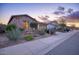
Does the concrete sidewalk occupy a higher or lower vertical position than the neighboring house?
lower

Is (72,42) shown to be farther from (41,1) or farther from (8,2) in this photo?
(8,2)

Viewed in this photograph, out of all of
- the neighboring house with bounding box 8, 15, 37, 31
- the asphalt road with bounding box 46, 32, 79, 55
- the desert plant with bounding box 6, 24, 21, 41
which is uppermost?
the neighboring house with bounding box 8, 15, 37, 31

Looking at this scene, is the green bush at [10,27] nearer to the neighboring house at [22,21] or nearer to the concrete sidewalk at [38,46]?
the neighboring house at [22,21]

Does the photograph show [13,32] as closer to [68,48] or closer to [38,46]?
[38,46]

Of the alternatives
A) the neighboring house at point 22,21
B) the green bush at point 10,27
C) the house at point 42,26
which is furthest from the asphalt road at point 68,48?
the green bush at point 10,27

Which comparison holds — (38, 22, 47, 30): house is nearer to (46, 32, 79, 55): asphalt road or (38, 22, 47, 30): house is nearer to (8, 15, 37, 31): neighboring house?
(8, 15, 37, 31): neighboring house

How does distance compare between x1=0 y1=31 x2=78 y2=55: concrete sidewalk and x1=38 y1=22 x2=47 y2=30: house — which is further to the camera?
x1=38 y1=22 x2=47 y2=30: house

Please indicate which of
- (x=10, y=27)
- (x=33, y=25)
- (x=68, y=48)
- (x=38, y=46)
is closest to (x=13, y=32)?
(x=10, y=27)

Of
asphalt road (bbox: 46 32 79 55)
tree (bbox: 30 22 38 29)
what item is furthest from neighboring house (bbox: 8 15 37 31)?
asphalt road (bbox: 46 32 79 55)
